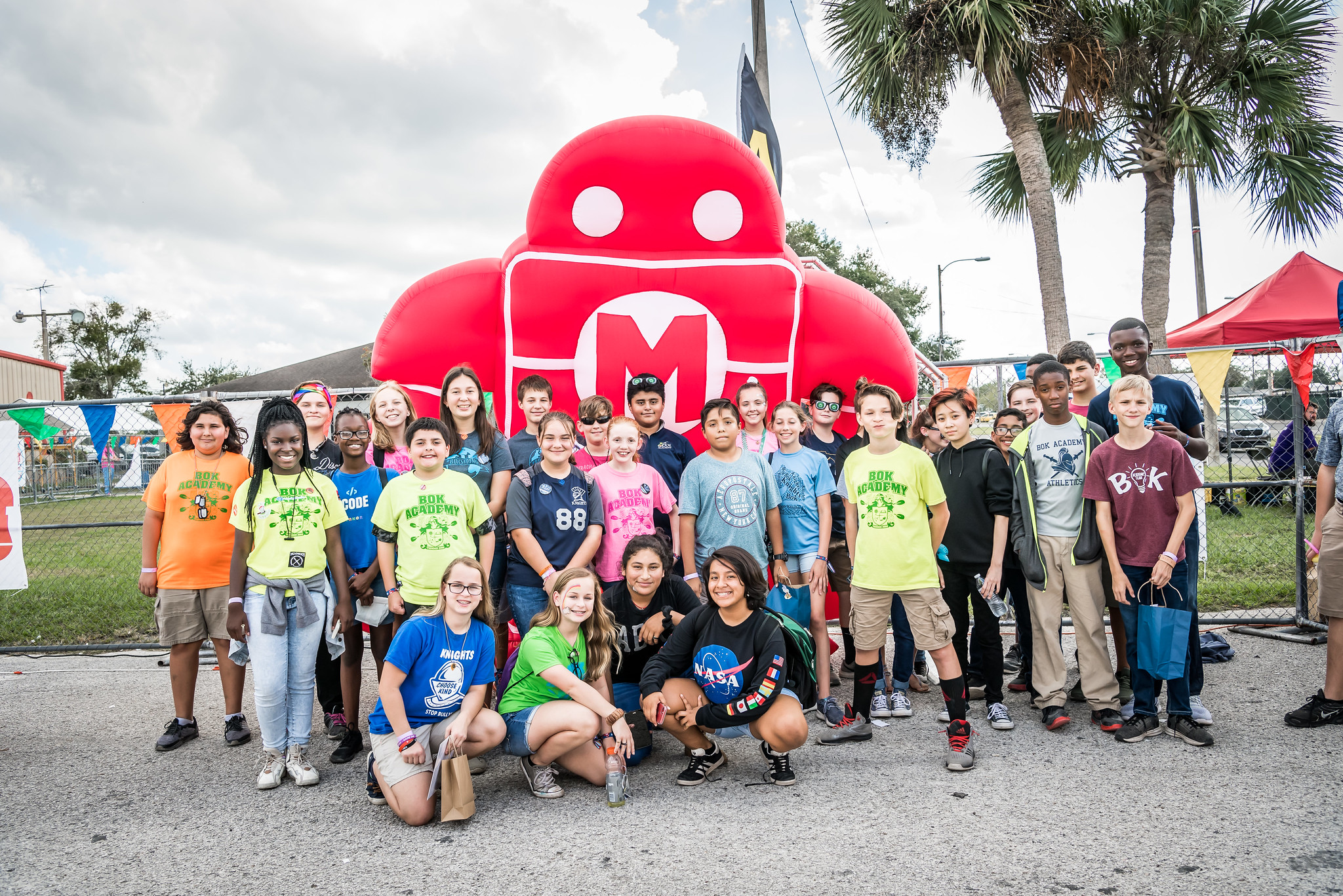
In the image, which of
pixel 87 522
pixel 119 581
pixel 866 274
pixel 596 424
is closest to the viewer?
pixel 596 424

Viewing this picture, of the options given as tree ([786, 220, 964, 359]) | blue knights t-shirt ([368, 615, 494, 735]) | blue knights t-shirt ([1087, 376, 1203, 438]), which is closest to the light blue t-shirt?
blue knights t-shirt ([1087, 376, 1203, 438])

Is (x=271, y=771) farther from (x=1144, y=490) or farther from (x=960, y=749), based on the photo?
(x=1144, y=490)

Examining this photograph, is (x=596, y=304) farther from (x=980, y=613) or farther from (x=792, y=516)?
(x=980, y=613)

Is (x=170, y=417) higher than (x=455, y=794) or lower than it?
higher

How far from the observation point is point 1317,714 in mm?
3525

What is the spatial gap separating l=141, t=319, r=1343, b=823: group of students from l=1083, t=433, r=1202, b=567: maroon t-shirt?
1 centimetres

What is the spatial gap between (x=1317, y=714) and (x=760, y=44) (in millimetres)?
7231

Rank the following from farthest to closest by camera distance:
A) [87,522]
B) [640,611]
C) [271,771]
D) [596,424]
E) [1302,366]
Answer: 1. [87,522]
2. [1302,366]
3. [596,424]
4. [640,611]
5. [271,771]

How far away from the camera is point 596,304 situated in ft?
14.7

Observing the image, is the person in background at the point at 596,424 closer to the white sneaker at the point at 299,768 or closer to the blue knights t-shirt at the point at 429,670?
the blue knights t-shirt at the point at 429,670

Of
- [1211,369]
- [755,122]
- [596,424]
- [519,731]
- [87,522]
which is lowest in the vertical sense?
[519,731]

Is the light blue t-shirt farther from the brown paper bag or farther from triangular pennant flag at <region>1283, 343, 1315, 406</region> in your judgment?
triangular pennant flag at <region>1283, 343, 1315, 406</region>

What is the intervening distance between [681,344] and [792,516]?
3.88 feet

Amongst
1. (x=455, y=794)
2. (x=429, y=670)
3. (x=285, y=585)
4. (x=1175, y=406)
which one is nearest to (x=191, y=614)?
Answer: (x=285, y=585)
